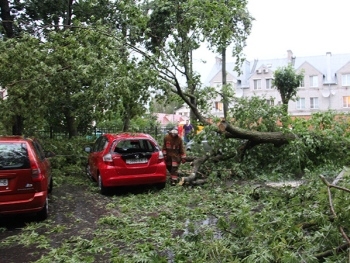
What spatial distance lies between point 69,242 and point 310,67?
1835 inches

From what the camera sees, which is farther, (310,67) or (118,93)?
(310,67)

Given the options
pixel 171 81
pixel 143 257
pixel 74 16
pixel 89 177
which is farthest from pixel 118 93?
pixel 74 16

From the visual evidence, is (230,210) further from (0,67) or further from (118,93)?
(0,67)

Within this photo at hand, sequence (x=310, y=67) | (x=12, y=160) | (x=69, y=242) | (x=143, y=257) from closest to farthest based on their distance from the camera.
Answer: (x=143, y=257), (x=69, y=242), (x=12, y=160), (x=310, y=67)

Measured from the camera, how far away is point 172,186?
9.40 m

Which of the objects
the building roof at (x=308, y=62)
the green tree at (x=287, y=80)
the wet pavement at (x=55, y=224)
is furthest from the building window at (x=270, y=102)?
the building roof at (x=308, y=62)

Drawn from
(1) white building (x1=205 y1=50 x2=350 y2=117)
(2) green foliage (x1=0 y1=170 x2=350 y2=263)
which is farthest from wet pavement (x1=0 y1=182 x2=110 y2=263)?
(1) white building (x1=205 y1=50 x2=350 y2=117)

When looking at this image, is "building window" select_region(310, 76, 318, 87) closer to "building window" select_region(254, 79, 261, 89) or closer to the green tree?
"building window" select_region(254, 79, 261, 89)

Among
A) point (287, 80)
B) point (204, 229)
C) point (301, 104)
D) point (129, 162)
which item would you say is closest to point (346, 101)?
point (301, 104)

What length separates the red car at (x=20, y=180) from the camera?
5668 millimetres

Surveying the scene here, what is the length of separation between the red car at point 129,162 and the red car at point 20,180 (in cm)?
238

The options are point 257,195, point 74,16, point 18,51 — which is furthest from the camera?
point 74,16

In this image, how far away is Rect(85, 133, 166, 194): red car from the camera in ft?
27.4

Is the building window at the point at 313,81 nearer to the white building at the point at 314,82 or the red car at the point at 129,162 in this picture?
the white building at the point at 314,82
